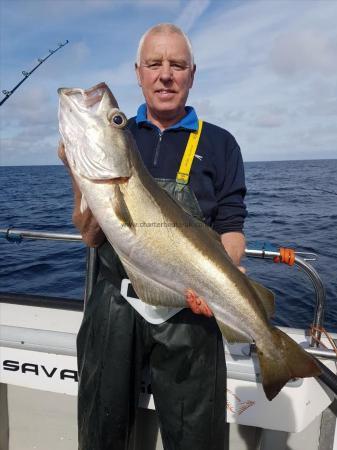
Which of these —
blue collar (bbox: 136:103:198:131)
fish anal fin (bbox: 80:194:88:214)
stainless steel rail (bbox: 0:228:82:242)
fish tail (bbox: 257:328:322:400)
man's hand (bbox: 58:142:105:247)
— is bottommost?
fish tail (bbox: 257:328:322:400)

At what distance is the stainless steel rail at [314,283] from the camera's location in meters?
3.05

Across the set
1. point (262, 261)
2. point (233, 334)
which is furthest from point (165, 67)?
point (262, 261)

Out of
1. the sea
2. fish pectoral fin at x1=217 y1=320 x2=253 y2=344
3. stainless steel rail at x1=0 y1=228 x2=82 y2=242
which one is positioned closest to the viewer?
fish pectoral fin at x1=217 y1=320 x2=253 y2=344

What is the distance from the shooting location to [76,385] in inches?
128

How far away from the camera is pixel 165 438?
107 inches

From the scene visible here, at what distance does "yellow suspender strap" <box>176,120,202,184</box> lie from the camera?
283 centimetres

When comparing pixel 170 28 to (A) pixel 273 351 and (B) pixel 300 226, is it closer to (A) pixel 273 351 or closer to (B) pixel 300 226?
(A) pixel 273 351

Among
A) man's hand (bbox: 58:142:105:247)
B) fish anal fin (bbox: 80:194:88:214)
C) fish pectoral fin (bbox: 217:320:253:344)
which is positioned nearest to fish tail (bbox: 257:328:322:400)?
fish pectoral fin (bbox: 217:320:253:344)

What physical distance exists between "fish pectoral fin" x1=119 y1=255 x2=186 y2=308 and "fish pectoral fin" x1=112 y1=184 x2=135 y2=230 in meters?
0.28

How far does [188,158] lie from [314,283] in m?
1.40

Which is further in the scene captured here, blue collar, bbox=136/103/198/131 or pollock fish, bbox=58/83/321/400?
blue collar, bbox=136/103/198/131

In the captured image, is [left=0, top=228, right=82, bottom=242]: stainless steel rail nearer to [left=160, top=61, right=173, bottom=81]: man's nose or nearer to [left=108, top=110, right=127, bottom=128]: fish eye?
[left=108, top=110, right=127, bottom=128]: fish eye

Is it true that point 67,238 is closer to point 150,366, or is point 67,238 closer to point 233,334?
point 150,366

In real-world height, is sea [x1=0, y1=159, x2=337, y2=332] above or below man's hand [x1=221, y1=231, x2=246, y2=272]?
below
